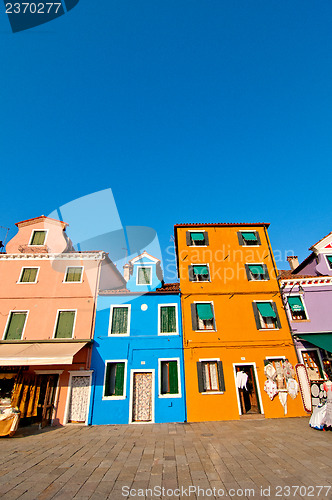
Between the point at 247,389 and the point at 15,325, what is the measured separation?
14165 millimetres

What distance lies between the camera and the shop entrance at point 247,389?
518 inches

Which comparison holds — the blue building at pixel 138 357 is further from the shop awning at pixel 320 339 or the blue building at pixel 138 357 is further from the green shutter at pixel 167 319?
the shop awning at pixel 320 339

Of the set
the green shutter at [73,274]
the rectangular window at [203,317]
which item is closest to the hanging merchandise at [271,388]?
the rectangular window at [203,317]

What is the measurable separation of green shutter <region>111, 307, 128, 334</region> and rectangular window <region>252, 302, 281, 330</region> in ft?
26.3

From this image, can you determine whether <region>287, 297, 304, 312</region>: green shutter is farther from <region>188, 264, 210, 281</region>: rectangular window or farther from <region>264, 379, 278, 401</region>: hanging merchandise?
<region>188, 264, 210, 281</region>: rectangular window

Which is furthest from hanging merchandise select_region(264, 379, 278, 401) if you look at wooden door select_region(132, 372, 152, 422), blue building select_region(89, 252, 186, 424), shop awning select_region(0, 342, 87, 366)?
shop awning select_region(0, 342, 87, 366)

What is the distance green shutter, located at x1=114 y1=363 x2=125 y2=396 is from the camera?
13.2 meters

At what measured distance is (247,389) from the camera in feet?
44.3

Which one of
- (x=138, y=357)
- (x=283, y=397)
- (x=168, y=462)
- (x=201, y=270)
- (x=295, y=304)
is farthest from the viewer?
(x=201, y=270)

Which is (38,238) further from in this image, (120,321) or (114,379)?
(114,379)

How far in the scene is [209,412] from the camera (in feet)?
41.5

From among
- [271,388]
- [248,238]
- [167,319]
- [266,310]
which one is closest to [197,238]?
[248,238]

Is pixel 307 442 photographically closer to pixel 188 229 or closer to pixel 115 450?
pixel 115 450

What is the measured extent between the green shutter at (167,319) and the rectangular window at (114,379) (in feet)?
10.1
